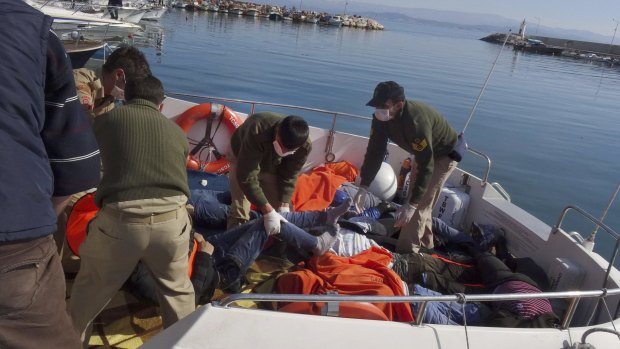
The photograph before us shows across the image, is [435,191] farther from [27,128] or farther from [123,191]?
[27,128]

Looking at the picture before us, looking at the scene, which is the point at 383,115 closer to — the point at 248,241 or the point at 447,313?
the point at 248,241

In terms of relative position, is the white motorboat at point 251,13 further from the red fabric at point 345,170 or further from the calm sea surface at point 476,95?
the red fabric at point 345,170

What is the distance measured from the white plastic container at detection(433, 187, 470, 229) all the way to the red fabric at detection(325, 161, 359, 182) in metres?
1.08

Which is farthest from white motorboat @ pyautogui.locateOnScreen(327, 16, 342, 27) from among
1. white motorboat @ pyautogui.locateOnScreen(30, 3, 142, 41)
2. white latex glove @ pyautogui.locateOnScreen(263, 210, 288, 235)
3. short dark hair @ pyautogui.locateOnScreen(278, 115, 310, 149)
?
white latex glove @ pyautogui.locateOnScreen(263, 210, 288, 235)

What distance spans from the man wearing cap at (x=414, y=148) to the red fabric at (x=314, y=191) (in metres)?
0.58

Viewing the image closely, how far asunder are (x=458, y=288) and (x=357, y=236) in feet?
2.68

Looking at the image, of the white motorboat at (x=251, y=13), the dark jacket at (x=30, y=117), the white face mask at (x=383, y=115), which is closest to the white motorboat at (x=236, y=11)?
the white motorboat at (x=251, y=13)

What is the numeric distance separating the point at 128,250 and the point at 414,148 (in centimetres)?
221

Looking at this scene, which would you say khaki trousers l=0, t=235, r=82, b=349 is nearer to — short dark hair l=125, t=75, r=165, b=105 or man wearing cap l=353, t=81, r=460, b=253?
short dark hair l=125, t=75, r=165, b=105

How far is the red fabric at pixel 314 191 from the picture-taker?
4.62 metres

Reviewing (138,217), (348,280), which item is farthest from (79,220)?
(348,280)

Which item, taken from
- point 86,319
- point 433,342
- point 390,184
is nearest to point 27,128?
point 86,319

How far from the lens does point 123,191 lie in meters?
1.99

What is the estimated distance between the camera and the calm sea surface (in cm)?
1070
